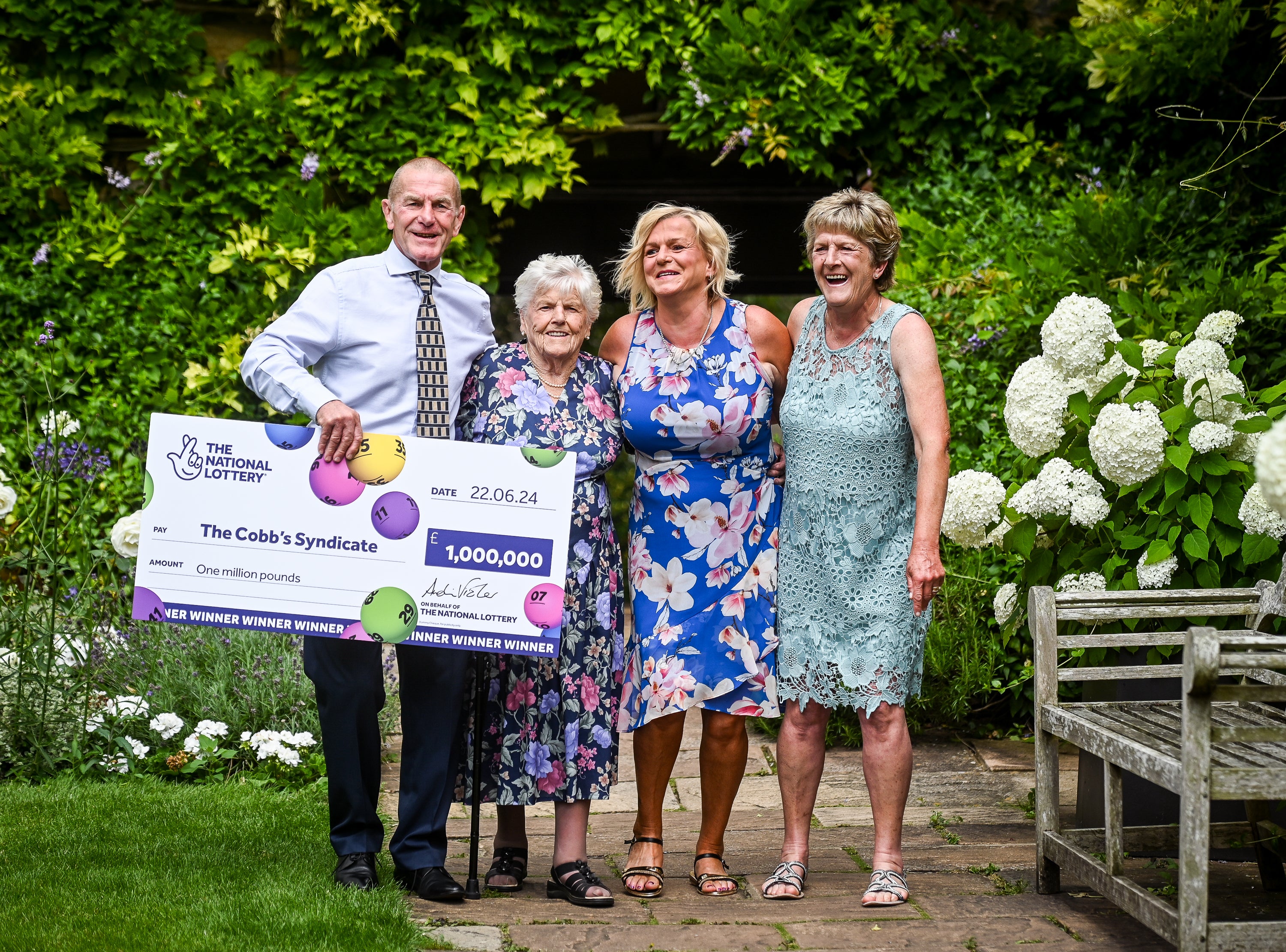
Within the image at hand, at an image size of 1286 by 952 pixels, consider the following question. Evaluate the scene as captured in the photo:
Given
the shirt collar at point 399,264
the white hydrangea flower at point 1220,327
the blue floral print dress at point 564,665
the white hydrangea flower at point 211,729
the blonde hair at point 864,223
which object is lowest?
the white hydrangea flower at point 211,729

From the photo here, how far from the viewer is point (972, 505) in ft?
13.1

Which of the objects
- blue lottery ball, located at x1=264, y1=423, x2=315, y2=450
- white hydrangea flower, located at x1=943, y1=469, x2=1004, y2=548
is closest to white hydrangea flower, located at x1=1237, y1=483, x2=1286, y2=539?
white hydrangea flower, located at x1=943, y1=469, x2=1004, y2=548

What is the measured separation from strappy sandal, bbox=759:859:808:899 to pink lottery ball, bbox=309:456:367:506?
5.04ft

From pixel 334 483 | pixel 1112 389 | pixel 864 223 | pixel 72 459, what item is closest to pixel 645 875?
pixel 334 483

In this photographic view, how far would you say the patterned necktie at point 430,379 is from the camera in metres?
3.38

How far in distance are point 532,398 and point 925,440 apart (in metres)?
1.08

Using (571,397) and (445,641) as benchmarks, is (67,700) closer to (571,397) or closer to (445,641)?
(445,641)

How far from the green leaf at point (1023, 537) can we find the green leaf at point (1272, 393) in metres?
0.74

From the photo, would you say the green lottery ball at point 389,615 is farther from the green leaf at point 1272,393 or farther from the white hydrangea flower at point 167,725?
the green leaf at point 1272,393

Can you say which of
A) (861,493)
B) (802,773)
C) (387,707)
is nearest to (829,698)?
(802,773)

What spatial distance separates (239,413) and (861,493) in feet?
13.3

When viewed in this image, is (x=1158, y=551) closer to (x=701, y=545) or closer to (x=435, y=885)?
(x=701, y=545)

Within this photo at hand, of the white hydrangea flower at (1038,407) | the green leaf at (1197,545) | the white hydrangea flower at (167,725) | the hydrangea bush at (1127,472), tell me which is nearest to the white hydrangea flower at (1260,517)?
the hydrangea bush at (1127,472)

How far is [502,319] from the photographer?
791 centimetres
